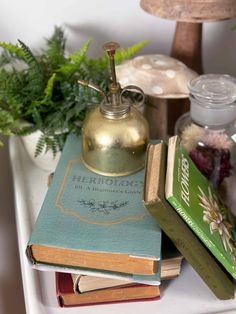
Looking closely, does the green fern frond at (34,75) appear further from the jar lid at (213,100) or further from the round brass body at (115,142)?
the jar lid at (213,100)

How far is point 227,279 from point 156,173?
18 cm

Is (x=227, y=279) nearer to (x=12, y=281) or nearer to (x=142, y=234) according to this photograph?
(x=142, y=234)

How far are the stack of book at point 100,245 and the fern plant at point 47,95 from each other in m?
0.14

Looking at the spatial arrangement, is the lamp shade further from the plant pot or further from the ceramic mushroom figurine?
the plant pot

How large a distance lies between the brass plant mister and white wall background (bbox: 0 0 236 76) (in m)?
0.31

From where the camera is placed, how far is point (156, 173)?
541 millimetres

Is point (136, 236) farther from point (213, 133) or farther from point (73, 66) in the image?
point (73, 66)

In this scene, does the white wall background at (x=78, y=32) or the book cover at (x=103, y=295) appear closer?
the book cover at (x=103, y=295)

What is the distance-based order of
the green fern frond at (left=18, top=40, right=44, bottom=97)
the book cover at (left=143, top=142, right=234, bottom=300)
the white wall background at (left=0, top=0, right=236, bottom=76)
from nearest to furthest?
the book cover at (left=143, top=142, right=234, bottom=300) → the green fern frond at (left=18, top=40, right=44, bottom=97) → the white wall background at (left=0, top=0, right=236, bottom=76)

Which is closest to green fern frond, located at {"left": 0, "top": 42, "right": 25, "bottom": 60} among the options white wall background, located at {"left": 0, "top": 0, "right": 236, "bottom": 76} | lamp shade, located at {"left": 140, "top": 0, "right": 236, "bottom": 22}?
white wall background, located at {"left": 0, "top": 0, "right": 236, "bottom": 76}

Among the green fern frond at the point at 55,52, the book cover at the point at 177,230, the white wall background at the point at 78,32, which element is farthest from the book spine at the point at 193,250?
the white wall background at the point at 78,32

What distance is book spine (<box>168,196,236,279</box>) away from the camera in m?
0.52

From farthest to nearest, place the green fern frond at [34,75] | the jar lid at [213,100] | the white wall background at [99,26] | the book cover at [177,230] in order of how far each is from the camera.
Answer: the white wall background at [99,26]
the green fern frond at [34,75]
the jar lid at [213,100]
the book cover at [177,230]

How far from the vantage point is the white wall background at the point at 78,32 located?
87 cm
